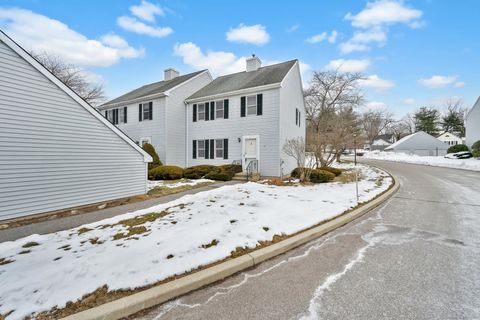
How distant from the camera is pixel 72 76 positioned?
22375 millimetres

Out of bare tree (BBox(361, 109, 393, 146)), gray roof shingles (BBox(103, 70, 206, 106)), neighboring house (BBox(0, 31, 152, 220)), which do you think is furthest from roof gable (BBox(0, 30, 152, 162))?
bare tree (BBox(361, 109, 393, 146))

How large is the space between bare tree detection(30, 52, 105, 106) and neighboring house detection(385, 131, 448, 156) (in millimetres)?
51129

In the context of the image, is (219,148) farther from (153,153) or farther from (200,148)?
(153,153)

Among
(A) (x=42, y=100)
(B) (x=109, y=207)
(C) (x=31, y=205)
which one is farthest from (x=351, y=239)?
(A) (x=42, y=100)

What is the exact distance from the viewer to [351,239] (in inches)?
163

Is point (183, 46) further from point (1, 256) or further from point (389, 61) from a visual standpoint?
point (1, 256)

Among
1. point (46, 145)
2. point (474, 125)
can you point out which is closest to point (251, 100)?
point (46, 145)

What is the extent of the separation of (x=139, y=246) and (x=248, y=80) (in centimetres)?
1330

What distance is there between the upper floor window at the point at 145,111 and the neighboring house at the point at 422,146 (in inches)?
1812

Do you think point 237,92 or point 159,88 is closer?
point 237,92

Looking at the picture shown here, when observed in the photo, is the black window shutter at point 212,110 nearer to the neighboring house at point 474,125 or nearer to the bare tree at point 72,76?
the bare tree at point 72,76

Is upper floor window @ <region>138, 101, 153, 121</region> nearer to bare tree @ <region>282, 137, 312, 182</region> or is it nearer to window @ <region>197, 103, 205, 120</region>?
window @ <region>197, 103, 205, 120</region>

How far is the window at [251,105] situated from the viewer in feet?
43.8

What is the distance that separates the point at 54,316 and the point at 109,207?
579 cm
